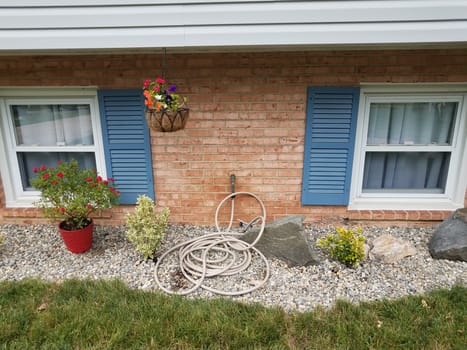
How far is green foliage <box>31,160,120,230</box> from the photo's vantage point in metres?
3.06

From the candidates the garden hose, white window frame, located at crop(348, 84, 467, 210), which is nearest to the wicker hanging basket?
the garden hose

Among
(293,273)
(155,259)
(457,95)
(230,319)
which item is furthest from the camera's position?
(457,95)

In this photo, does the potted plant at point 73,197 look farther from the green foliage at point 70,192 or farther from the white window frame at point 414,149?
the white window frame at point 414,149

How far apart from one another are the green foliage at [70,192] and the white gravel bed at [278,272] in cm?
51

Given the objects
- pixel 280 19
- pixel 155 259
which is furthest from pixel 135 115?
pixel 280 19

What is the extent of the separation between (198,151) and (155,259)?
128cm

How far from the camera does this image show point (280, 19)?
2432mm

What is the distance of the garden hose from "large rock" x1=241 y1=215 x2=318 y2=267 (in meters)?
0.11

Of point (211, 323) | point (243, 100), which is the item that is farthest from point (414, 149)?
point (211, 323)

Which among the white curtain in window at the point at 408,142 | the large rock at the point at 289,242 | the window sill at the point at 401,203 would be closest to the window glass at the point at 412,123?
the white curtain in window at the point at 408,142

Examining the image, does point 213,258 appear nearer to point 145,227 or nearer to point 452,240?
point 145,227

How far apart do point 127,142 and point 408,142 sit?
3332 mm

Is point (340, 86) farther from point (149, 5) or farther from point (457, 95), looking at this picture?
point (149, 5)

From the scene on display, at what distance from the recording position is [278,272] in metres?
3.00
